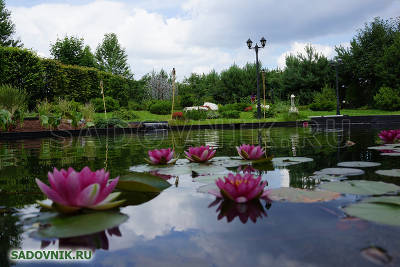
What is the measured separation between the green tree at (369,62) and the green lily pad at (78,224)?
1060 inches

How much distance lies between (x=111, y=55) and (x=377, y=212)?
4012 cm

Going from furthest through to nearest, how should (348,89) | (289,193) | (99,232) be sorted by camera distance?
(348,89) → (289,193) → (99,232)

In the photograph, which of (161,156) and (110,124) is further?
(110,124)

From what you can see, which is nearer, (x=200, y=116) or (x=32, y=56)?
(x=32, y=56)

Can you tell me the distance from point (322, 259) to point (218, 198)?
745 millimetres

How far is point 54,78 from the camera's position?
15.9 m

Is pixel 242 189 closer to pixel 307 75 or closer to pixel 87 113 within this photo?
pixel 87 113

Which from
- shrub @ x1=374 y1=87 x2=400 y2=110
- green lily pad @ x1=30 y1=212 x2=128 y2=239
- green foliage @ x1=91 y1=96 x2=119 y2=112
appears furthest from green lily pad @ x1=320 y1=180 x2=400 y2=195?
shrub @ x1=374 y1=87 x2=400 y2=110

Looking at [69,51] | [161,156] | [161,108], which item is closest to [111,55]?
[69,51]

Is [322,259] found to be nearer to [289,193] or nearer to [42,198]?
[289,193]

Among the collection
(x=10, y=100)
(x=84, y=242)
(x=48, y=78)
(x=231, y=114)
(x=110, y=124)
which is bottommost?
(x=84, y=242)

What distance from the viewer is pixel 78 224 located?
1100mm

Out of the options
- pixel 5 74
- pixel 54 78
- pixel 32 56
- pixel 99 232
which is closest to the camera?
pixel 99 232

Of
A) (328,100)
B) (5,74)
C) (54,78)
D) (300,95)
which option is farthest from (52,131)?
(300,95)
